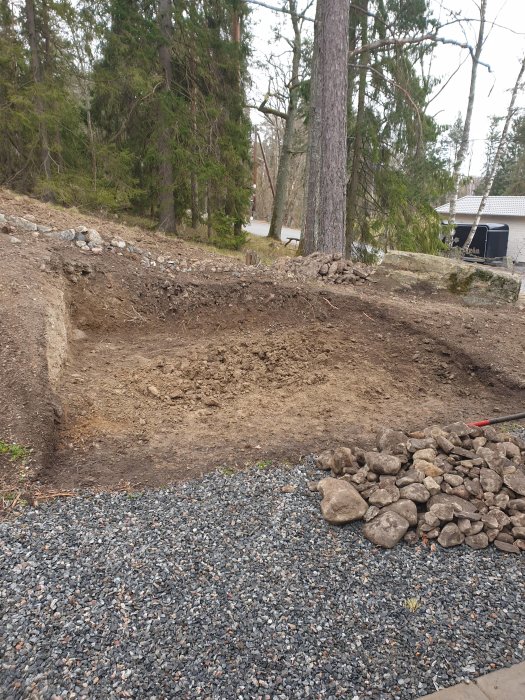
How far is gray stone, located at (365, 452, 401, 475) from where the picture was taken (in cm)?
277

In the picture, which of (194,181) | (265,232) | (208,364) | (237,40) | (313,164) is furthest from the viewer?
(265,232)

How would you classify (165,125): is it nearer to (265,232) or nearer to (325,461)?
(325,461)

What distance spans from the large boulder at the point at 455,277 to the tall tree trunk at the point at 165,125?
754cm

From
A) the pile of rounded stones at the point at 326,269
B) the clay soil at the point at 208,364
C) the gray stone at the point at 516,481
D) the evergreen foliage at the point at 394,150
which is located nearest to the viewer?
the gray stone at the point at 516,481

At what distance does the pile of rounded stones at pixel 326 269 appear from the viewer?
271 inches

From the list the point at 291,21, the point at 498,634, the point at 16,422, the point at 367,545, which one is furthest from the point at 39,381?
the point at 291,21

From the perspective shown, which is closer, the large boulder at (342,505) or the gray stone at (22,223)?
the large boulder at (342,505)

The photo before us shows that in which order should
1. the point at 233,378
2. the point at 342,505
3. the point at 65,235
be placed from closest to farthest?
the point at 342,505 < the point at 233,378 < the point at 65,235

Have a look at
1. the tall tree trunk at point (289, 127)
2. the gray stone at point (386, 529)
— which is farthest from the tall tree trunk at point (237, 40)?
the gray stone at point (386, 529)

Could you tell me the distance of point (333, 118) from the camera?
7727 millimetres

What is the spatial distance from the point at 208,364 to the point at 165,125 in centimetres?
931

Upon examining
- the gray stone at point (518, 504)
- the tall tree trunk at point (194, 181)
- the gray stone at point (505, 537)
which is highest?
the tall tree trunk at point (194, 181)

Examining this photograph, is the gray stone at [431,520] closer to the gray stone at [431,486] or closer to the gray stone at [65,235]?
the gray stone at [431,486]

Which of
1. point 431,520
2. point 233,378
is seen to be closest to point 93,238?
point 233,378
